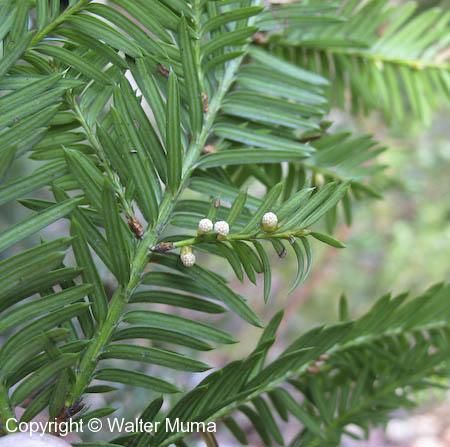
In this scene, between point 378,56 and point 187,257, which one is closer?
point 187,257

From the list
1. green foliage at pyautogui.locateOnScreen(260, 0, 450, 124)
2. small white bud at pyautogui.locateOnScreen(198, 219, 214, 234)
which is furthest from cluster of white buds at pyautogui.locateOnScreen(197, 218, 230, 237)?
green foliage at pyautogui.locateOnScreen(260, 0, 450, 124)

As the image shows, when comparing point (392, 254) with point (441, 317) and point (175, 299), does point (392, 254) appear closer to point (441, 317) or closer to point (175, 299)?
point (441, 317)

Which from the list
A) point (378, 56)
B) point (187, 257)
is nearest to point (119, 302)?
point (187, 257)

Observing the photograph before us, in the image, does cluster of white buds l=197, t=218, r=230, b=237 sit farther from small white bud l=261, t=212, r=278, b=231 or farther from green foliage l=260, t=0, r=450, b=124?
green foliage l=260, t=0, r=450, b=124

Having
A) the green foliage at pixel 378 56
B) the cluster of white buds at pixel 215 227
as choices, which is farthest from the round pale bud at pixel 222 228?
the green foliage at pixel 378 56

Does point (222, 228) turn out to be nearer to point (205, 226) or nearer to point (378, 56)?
point (205, 226)

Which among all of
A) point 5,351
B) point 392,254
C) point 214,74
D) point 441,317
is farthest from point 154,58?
point 392,254

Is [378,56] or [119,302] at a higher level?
[378,56]
